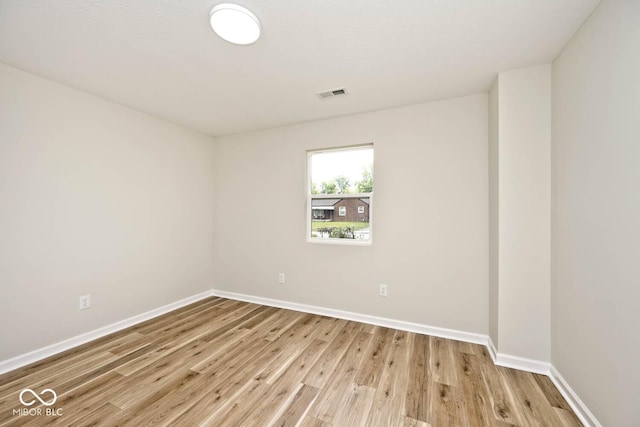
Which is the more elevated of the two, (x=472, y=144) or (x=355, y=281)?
(x=472, y=144)

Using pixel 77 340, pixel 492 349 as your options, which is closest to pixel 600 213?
pixel 492 349

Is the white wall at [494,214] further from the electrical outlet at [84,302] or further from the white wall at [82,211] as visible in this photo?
the electrical outlet at [84,302]

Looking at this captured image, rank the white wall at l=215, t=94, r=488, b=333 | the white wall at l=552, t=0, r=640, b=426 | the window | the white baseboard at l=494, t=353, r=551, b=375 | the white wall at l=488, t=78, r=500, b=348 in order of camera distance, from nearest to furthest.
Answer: the white wall at l=552, t=0, r=640, b=426 → the white baseboard at l=494, t=353, r=551, b=375 → the white wall at l=488, t=78, r=500, b=348 → the white wall at l=215, t=94, r=488, b=333 → the window

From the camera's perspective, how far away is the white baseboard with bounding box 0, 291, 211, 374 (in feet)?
6.85

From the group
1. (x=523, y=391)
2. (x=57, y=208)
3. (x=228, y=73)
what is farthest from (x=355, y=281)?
(x=57, y=208)

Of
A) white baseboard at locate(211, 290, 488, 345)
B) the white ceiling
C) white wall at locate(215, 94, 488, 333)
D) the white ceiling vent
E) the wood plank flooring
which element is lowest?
the wood plank flooring

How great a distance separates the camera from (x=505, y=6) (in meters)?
1.50

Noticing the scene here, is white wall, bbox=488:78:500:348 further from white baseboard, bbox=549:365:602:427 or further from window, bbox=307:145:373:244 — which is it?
window, bbox=307:145:373:244

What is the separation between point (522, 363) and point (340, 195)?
7.81ft

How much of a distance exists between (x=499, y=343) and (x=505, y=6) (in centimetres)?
249

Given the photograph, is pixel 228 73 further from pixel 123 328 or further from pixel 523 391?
pixel 523 391

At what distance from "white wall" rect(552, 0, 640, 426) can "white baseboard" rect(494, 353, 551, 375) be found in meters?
0.18

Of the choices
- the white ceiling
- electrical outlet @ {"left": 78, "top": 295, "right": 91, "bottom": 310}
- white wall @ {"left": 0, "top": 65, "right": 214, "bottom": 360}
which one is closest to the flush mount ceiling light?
the white ceiling

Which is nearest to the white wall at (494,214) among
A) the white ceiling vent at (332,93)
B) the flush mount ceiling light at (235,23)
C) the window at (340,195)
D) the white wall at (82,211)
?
the window at (340,195)
